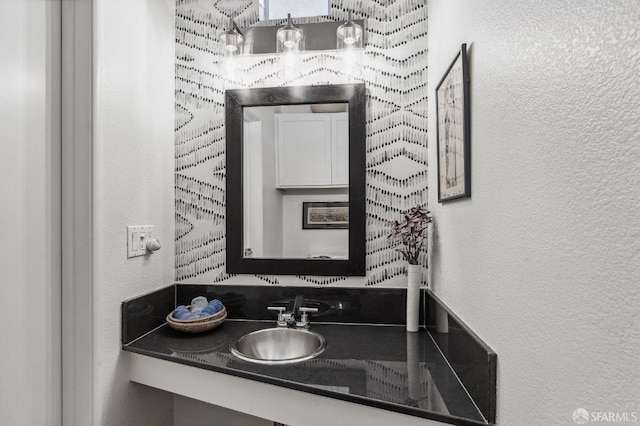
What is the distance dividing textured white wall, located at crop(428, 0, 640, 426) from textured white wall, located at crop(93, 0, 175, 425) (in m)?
1.17

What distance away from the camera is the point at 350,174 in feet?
4.82

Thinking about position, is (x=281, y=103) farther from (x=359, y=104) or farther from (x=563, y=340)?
(x=563, y=340)

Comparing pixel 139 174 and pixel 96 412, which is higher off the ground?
pixel 139 174

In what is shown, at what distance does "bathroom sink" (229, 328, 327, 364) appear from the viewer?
52.6 inches

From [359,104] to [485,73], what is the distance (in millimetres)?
738

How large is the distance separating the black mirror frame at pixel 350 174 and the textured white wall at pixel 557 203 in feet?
2.13

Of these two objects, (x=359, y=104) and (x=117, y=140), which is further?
(x=359, y=104)

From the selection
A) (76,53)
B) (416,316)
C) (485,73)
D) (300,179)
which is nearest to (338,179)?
(300,179)

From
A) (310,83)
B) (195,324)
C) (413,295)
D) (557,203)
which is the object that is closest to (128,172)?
(195,324)

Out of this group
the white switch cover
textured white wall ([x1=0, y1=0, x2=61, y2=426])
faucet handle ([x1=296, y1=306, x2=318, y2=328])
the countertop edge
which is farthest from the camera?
faucet handle ([x1=296, y1=306, x2=318, y2=328])

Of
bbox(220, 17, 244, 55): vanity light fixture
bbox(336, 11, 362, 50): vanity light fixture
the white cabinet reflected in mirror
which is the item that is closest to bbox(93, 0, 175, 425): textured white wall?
bbox(220, 17, 244, 55): vanity light fixture

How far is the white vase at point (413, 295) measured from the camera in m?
1.32

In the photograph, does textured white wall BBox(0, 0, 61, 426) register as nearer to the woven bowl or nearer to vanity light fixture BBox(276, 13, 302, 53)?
the woven bowl

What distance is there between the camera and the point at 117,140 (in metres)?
1.18
